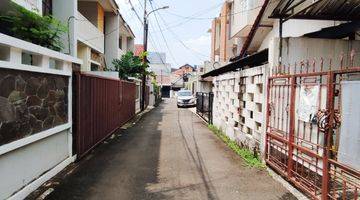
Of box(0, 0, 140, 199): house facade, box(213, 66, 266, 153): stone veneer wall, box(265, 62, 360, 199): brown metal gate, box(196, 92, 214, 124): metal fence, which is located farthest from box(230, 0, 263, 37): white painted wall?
box(0, 0, 140, 199): house facade

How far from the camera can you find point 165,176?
675cm

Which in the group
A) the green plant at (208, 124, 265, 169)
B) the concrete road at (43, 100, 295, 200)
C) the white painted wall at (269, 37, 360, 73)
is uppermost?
the white painted wall at (269, 37, 360, 73)

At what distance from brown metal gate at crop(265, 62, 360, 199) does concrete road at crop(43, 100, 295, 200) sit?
1.55 ft

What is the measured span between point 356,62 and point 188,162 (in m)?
4.86

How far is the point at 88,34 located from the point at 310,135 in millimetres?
11722

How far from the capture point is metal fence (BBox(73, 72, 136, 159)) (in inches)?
314

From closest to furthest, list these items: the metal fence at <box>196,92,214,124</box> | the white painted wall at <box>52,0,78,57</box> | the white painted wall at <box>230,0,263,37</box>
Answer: the white painted wall at <box>52,0,78,57</box> → the white painted wall at <box>230,0,263,37</box> → the metal fence at <box>196,92,214,124</box>

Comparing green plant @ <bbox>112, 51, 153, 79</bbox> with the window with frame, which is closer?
the window with frame

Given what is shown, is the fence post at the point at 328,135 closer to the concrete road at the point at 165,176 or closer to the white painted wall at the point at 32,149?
the concrete road at the point at 165,176

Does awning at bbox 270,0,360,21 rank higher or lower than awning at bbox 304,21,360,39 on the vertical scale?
higher

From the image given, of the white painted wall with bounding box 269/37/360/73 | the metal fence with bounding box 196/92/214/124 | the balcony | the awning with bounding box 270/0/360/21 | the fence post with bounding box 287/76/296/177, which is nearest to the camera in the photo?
the fence post with bounding box 287/76/296/177

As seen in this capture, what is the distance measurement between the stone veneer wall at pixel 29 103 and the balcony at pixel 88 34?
19.9ft

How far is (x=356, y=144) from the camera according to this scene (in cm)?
405

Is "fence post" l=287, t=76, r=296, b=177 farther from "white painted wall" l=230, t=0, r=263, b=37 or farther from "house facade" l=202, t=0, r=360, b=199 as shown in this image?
"white painted wall" l=230, t=0, r=263, b=37
